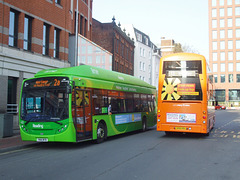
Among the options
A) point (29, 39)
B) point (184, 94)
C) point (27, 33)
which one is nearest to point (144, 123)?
point (184, 94)

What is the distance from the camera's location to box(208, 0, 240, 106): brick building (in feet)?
300

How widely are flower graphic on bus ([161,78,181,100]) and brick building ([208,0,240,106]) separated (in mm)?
81593

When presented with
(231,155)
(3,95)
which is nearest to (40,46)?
(3,95)

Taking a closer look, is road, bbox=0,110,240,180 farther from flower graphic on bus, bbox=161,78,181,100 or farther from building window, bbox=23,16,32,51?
building window, bbox=23,16,32,51

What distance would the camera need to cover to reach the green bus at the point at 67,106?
10.6m

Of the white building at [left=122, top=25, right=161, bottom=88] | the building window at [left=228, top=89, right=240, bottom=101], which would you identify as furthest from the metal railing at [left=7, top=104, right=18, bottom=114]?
the building window at [left=228, top=89, right=240, bottom=101]

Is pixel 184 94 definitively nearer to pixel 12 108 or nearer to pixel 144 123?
pixel 144 123

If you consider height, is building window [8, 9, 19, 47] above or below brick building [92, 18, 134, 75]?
below

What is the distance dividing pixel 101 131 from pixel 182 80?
175 inches

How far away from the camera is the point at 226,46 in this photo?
9188 cm

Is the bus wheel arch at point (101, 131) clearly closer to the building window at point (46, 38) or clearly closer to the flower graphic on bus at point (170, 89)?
the flower graphic on bus at point (170, 89)

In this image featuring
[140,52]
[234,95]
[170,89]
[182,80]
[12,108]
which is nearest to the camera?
[182,80]

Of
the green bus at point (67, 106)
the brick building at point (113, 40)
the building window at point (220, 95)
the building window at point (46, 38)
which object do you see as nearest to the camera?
the green bus at point (67, 106)

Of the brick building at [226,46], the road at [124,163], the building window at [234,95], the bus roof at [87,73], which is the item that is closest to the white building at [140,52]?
the brick building at [226,46]
